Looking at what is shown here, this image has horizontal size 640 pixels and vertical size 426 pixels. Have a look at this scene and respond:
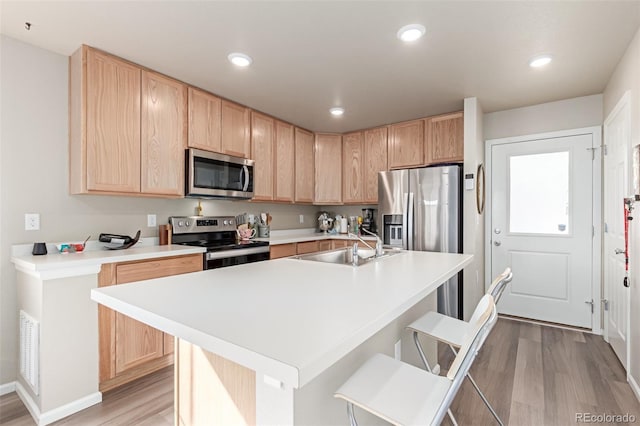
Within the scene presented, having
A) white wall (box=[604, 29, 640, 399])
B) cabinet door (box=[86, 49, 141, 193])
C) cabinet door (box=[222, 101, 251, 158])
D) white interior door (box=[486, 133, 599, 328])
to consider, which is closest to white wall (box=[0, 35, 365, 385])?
cabinet door (box=[86, 49, 141, 193])

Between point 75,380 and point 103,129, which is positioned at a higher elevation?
point 103,129

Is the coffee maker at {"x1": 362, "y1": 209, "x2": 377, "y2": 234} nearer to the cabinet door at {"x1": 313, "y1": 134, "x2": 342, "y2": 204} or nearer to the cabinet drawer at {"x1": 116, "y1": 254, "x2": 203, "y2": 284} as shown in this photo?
the cabinet door at {"x1": 313, "y1": 134, "x2": 342, "y2": 204}

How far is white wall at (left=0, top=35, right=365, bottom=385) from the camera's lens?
6.93 feet

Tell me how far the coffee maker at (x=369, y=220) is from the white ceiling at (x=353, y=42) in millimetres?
1817

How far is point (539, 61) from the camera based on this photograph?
241 centimetres

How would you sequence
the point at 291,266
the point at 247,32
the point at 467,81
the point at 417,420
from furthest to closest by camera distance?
the point at 467,81, the point at 247,32, the point at 291,266, the point at 417,420

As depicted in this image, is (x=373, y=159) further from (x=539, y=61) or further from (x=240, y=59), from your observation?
(x=240, y=59)

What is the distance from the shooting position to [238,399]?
3.45 ft

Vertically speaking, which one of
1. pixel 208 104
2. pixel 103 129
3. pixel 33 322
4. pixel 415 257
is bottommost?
pixel 33 322

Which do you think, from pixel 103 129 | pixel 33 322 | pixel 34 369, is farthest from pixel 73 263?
pixel 103 129

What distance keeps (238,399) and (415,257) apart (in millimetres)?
1495

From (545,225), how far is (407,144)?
1739 millimetres

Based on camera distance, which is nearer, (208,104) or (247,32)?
(247,32)

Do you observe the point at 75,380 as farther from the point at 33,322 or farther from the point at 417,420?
the point at 417,420
